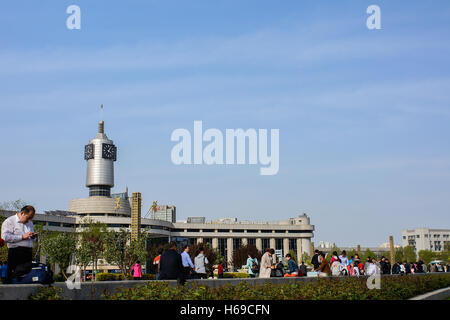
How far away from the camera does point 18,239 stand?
10.4m

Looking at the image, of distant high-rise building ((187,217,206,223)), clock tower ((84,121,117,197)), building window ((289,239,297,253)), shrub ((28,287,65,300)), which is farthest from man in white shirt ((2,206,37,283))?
building window ((289,239,297,253))

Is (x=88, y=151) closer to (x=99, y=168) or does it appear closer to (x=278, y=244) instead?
(x=99, y=168)

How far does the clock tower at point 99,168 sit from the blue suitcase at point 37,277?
152 metres

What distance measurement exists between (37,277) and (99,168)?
154160mm

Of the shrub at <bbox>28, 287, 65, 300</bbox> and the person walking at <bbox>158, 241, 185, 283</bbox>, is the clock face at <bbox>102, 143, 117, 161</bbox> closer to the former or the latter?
the person walking at <bbox>158, 241, 185, 283</bbox>

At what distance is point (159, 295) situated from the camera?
1055 cm

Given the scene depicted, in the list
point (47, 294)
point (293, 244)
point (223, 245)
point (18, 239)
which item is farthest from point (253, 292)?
point (293, 244)

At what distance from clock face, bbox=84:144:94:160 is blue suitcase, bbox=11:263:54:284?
154 meters

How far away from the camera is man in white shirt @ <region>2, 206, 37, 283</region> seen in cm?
1034

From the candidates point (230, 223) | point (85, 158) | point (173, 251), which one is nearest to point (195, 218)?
point (230, 223)
